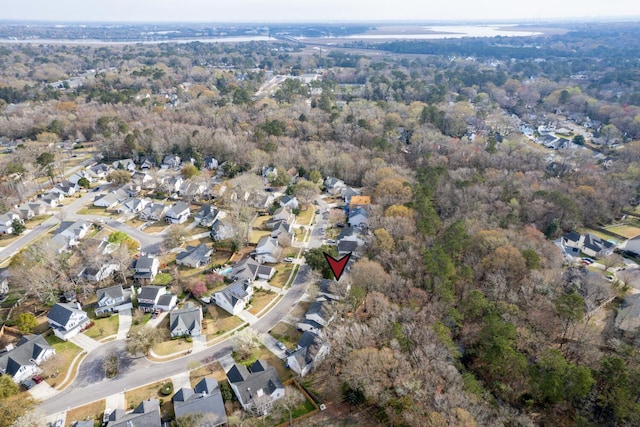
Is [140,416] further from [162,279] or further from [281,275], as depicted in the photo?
[281,275]

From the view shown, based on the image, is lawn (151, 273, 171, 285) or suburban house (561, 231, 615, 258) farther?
suburban house (561, 231, 615, 258)

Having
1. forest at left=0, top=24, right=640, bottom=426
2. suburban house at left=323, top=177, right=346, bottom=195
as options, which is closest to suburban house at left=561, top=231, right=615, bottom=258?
forest at left=0, top=24, right=640, bottom=426

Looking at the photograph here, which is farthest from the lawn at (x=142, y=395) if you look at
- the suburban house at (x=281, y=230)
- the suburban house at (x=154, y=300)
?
the suburban house at (x=281, y=230)

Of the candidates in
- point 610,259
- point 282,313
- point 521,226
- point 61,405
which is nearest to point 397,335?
point 282,313

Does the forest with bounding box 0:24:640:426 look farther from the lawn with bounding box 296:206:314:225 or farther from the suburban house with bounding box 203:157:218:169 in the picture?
the lawn with bounding box 296:206:314:225

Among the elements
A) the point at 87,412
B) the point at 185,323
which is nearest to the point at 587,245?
the point at 185,323

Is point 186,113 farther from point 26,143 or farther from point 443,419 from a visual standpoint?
point 443,419
